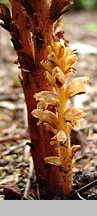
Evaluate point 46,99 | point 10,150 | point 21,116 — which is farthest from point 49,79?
point 21,116

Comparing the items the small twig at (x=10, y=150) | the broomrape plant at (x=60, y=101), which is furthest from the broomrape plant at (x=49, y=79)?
the small twig at (x=10, y=150)

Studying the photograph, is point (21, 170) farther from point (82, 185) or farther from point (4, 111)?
point (4, 111)

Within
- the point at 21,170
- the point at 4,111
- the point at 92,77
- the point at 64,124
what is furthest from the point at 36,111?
the point at 92,77

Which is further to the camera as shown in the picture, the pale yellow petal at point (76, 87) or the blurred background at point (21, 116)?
the blurred background at point (21, 116)

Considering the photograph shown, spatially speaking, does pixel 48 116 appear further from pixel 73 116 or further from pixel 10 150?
pixel 10 150

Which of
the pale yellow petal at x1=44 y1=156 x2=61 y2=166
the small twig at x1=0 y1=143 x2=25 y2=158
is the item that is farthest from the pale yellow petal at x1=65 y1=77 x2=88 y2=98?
the small twig at x1=0 y1=143 x2=25 y2=158

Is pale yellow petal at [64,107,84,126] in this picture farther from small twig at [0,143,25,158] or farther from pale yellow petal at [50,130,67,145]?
small twig at [0,143,25,158]

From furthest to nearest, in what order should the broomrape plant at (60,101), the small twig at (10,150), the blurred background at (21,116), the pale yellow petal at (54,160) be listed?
the small twig at (10,150) < the blurred background at (21,116) < the pale yellow petal at (54,160) < the broomrape plant at (60,101)

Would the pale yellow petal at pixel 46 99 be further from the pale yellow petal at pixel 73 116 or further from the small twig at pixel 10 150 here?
the small twig at pixel 10 150

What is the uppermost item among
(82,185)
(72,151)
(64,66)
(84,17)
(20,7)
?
(84,17)
